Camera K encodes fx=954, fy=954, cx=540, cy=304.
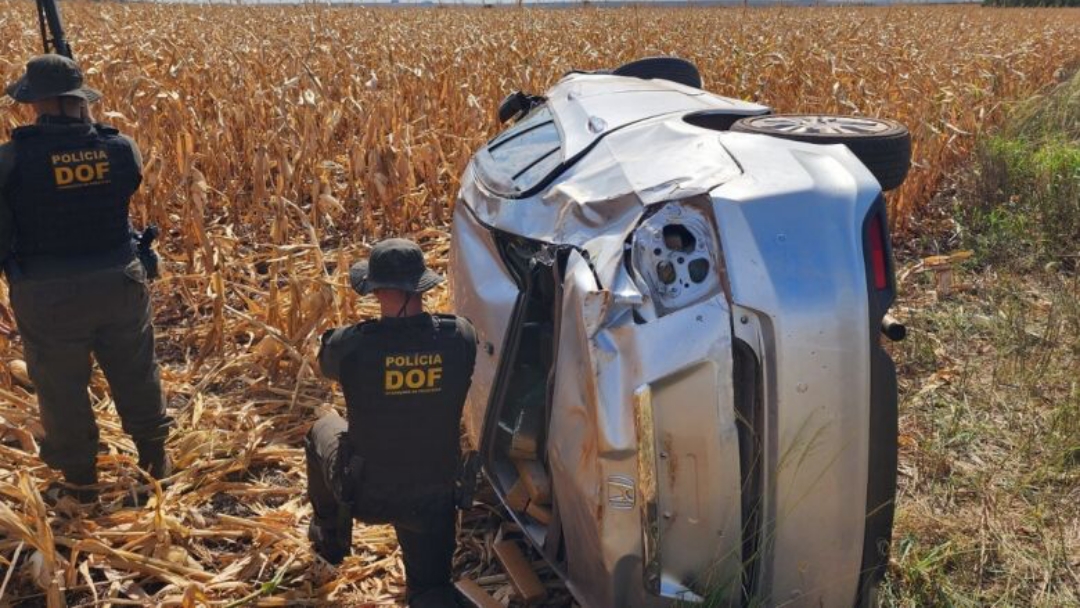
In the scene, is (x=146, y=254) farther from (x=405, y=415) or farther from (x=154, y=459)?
(x=405, y=415)

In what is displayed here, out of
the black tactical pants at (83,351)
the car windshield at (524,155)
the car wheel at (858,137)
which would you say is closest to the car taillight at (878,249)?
the car wheel at (858,137)

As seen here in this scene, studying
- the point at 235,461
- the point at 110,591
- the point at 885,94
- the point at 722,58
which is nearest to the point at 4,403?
the point at 235,461

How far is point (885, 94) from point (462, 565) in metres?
7.33

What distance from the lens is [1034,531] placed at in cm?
357

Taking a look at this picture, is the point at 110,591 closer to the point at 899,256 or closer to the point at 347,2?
the point at 899,256

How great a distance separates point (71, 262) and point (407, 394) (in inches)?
66.2

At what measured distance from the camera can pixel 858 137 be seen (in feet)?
11.3

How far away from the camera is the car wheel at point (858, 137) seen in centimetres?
338

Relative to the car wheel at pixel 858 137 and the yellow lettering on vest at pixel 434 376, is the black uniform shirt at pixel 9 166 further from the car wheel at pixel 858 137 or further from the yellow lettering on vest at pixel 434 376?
the car wheel at pixel 858 137

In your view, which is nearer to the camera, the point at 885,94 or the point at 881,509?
the point at 881,509

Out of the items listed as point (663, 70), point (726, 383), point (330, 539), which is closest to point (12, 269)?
point (330, 539)

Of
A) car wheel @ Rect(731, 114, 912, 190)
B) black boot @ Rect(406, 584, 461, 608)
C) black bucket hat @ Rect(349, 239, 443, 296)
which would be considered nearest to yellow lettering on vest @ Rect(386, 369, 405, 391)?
black bucket hat @ Rect(349, 239, 443, 296)

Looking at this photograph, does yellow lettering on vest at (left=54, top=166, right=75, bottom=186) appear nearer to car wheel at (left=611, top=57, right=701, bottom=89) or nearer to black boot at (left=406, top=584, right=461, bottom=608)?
black boot at (left=406, top=584, right=461, bottom=608)

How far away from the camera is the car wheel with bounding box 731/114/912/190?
3.38m
